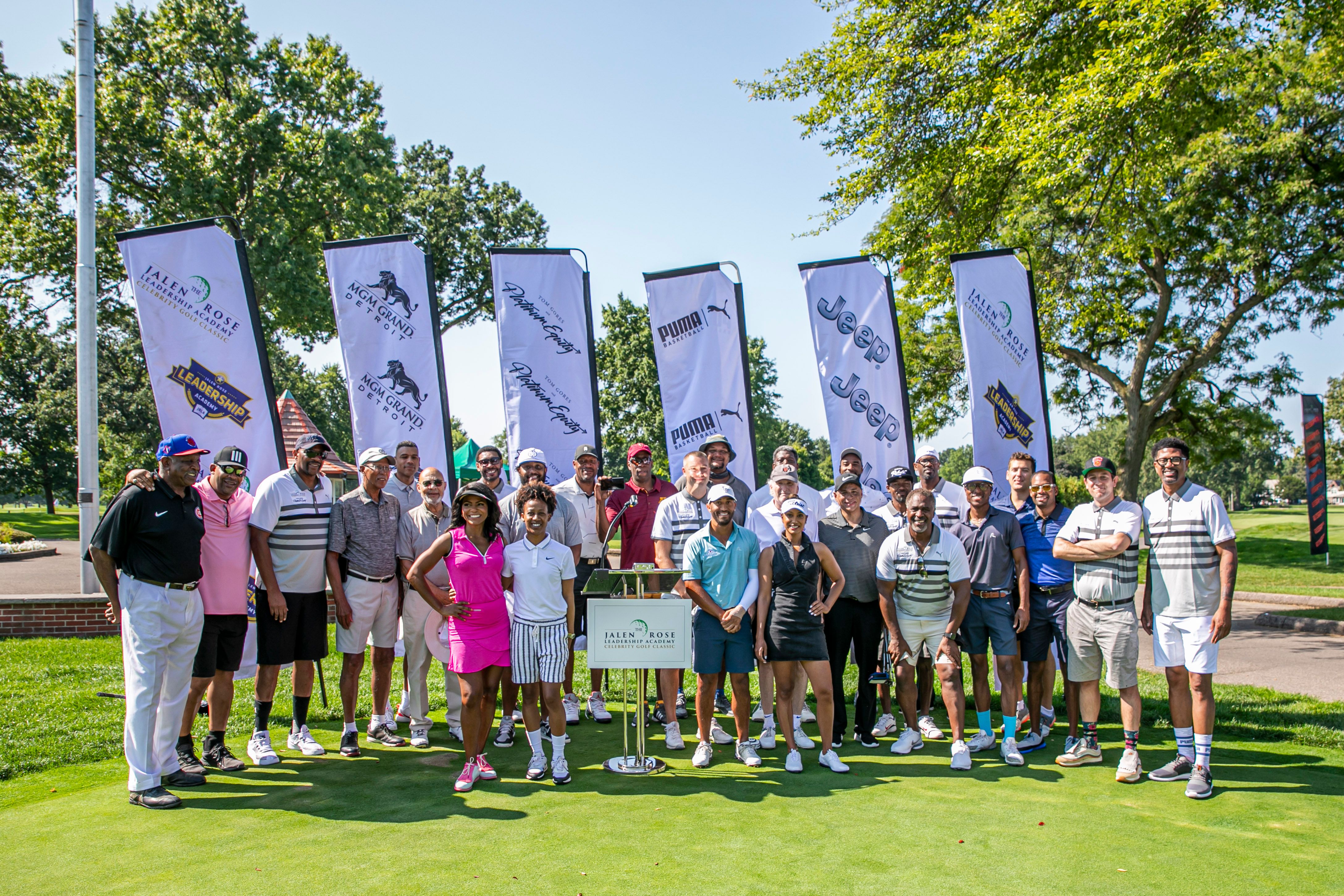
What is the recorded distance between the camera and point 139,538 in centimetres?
495

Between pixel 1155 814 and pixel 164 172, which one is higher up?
pixel 164 172

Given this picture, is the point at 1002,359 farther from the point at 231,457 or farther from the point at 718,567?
the point at 231,457

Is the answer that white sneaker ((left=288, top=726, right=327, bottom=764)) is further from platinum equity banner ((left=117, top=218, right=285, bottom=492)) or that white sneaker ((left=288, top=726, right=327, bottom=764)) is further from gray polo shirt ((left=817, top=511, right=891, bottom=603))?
gray polo shirt ((left=817, top=511, right=891, bottom=603))

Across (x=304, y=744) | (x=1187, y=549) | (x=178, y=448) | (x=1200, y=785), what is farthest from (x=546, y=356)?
(x=1200, y=785)

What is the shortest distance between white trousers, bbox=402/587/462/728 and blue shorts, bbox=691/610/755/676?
1912mm

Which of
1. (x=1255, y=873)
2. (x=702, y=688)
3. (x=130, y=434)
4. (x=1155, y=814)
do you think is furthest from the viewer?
(x=130, y=434)

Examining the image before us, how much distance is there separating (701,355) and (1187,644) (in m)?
4.61

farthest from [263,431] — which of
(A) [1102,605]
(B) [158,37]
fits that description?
(B) [158,37]

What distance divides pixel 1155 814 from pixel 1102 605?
1.34 metres

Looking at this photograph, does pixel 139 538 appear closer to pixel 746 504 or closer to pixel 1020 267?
pixel 746 504

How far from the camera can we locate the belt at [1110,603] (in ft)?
18.3

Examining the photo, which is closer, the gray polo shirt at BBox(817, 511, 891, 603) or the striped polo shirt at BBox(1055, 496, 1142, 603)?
the striped polo shirt at BBox(1055, 496, 1142, 603)

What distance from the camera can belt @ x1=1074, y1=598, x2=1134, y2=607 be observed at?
18.3 ft

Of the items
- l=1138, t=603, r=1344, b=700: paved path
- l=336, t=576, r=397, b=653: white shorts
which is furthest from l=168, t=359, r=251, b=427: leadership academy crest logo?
l=1138, t=603, r=1344, b=700: paved path
